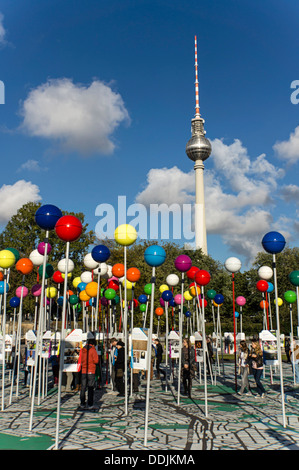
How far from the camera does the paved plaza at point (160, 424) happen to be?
276 inches

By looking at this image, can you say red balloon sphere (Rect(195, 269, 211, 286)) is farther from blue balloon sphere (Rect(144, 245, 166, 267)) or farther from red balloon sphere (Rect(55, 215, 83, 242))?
red balloon sphere (Rect(55, 215, 83, 242))

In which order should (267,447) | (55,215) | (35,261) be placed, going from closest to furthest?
(267,447), (55,215), (35,261)

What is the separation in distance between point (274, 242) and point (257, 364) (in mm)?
4781

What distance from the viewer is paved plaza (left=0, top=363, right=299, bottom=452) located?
7012mm

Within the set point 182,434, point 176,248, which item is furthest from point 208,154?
point 182,434

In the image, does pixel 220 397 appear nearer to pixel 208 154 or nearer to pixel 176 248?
pixel 176 248

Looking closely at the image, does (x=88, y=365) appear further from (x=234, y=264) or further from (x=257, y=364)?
(x=234, y=264)

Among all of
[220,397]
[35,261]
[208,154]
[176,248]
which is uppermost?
[208,154]

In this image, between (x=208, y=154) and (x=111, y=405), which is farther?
(x=208, y=154)

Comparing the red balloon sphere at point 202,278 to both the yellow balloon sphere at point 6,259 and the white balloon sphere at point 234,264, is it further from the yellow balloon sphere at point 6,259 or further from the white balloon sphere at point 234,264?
the yellow balloon sphere at point 6,259

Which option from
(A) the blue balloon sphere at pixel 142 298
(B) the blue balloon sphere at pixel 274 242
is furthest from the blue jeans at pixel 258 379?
(A) the blue balloon sphere at pixel 142 298

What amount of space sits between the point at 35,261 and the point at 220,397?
7.56 m

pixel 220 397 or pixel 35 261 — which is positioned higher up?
pixel 35 261
